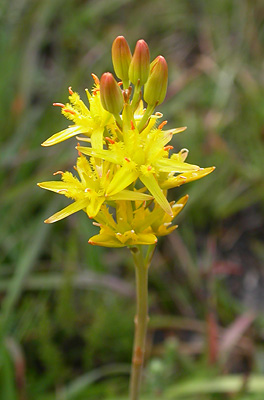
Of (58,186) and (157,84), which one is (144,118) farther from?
(58,186)

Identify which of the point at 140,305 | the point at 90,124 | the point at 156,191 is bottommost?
the point at 140,305

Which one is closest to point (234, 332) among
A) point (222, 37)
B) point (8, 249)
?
point (8, 249)

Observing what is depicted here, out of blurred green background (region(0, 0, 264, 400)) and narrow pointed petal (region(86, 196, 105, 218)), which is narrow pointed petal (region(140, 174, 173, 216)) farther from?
blurred green background (region(0, 0, 264, 400))

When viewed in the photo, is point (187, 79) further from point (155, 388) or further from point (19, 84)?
point (155, 388)

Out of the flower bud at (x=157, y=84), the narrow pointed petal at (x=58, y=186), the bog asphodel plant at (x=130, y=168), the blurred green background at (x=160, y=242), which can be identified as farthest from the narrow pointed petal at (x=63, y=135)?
the blurred green background at (x=160, y=242)

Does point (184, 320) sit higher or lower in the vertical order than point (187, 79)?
lower

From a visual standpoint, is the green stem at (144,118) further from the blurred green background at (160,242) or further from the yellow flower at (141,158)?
the blurred green background at (160,242)

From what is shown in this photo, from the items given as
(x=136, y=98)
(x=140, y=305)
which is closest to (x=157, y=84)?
(x=136, y=98)

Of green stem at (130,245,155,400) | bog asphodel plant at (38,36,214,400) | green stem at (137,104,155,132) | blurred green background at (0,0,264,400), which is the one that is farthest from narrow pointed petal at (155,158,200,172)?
blurred green background at (0,0,264,400)
